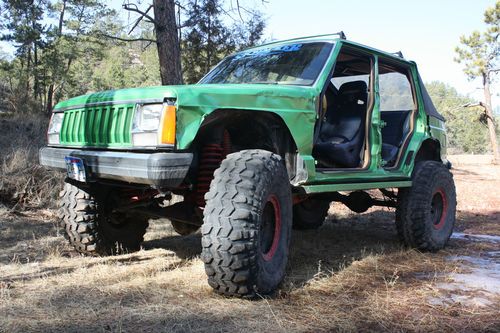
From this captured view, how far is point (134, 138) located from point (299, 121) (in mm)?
1365

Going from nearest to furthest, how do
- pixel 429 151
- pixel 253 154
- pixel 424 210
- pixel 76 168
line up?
pixel 253 154, pixel 76 168, pixel 424 210, pixel 429 151

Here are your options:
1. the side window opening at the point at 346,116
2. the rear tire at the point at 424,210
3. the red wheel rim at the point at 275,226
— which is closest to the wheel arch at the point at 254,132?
the red wheel rim at the point at 275,226

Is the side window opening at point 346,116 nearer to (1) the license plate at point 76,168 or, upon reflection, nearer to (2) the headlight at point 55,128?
(1) the license plate at point 76,168

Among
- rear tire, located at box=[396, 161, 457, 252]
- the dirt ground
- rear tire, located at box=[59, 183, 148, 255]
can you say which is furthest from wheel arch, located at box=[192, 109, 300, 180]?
rear tire, located at box=[396, 161, 457, 252]

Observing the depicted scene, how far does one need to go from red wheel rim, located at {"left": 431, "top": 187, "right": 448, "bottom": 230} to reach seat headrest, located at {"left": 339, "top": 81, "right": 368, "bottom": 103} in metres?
1.57

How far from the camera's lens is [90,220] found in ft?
14.4

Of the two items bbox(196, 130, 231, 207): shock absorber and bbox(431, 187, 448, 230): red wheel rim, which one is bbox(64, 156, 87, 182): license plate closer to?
bbox(196, 130, 231, 207): shock absorber

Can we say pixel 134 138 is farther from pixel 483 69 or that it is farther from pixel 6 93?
pixel 483 69

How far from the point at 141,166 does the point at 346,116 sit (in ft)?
10.2

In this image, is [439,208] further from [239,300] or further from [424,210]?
[239,300]

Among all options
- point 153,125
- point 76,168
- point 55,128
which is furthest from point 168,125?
point 55,128

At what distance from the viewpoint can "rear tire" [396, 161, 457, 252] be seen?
17.5 feet

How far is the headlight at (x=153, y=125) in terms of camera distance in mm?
3102

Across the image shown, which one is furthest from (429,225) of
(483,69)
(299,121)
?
(483,69)
